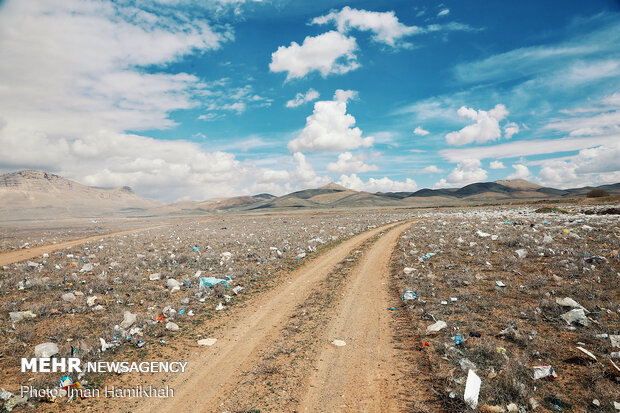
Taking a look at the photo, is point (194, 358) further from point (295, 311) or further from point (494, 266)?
point (494, 266)

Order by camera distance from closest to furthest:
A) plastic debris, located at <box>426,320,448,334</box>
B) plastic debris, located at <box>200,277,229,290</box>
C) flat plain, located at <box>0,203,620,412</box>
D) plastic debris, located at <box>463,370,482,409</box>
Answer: plastic debris, located at <box>463,370,482,409</box>, flat plain, located at <box>0,203,620,412</box>, plastic debris, located at <box>426,320,448,334</box>, plastic debris, located at <box>200,277,229,290</box>

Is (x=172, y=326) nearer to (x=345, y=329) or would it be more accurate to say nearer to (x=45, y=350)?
(x=45, y=350)

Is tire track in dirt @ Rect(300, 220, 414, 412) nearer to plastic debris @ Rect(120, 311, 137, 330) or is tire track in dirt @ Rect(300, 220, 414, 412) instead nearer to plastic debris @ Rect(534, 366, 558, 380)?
plastic debris @ Rect(534, 366, 558, 380)

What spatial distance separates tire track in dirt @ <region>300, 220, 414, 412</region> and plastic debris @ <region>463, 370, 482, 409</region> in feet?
3.51

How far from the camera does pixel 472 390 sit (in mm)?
4785

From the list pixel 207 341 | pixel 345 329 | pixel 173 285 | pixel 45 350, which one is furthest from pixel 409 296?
pixel 45 350

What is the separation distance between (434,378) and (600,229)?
1837cm

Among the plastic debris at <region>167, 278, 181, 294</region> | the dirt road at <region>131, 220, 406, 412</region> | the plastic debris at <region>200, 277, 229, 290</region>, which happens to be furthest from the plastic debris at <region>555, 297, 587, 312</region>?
the plastic debris at <region>167, 278, 181, 294</region>

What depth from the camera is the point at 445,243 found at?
17.7 m

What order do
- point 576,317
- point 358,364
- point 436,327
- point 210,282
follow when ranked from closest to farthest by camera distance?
point 358,364 < point 576,317 < point 436,327 < point 210,282

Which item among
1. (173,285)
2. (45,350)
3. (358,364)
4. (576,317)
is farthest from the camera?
(173,285)

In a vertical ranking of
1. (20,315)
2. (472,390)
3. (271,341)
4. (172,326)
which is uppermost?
(20,315)

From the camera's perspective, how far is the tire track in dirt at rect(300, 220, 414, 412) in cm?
509

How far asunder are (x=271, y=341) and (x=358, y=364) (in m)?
2.50
